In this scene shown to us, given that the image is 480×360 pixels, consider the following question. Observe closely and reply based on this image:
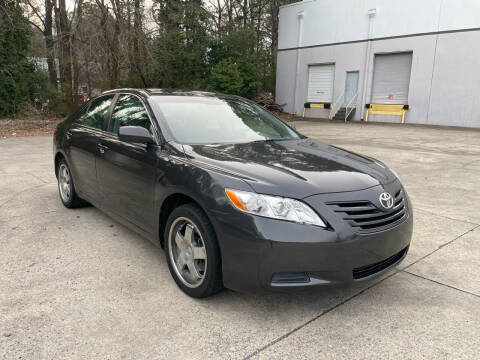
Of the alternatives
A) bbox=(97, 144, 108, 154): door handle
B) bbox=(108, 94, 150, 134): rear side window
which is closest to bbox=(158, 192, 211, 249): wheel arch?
bbox=(108, 94, 150, 134): rear side window

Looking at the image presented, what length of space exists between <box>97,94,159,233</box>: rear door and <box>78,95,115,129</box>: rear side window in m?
0.24

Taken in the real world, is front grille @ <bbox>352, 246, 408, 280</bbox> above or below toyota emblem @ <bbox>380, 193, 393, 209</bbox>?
below

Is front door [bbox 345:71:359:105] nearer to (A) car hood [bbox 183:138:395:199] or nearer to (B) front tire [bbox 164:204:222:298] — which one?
(A) car hood [bbox 183:138:395:199]

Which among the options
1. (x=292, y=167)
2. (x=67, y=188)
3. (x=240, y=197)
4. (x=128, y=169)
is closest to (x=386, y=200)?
(x=292, y=167)

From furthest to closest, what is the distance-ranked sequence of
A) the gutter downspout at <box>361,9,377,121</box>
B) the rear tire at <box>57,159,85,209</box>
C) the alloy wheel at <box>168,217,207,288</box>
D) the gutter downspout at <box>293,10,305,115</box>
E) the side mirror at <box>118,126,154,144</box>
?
the gutter downspout at <box>293,10,305,115</box>, the gutter downspout at <box>361,9,377,121</box>, the rear tire at <box>57,159,85,209</box>, the side mirror at <box>118,126,154,144</box>, the alloy wheel at <box>168,217,207,288</box>

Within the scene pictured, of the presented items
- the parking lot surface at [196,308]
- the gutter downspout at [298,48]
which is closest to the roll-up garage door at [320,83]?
the gutter downspout at [298,48]

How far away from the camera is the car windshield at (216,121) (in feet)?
11.5

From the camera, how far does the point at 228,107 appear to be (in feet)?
13.6

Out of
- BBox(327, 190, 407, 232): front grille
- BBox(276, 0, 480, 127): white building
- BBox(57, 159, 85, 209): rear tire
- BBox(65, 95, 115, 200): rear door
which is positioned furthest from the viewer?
BBox(276, 0, 480, 127): white building

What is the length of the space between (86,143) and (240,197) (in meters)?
2.61

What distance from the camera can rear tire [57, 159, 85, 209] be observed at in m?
4.99

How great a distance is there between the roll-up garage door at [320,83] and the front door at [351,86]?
1.18m

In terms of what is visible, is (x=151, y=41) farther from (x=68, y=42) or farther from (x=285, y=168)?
(x=285, y=168)

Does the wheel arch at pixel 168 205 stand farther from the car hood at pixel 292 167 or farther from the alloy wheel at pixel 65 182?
the alloy wheel at pixel 65 182
